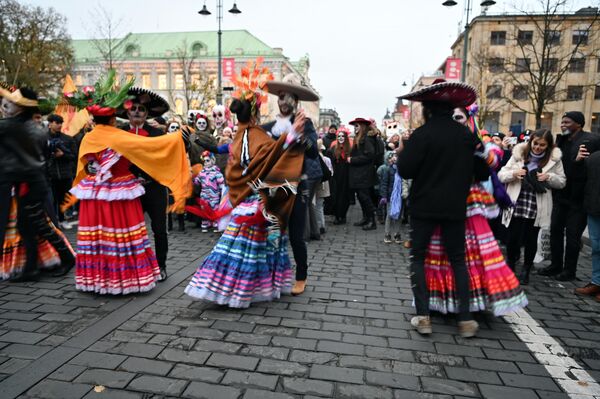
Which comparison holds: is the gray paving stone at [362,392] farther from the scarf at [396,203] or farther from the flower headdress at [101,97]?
the scarf at [396,203]

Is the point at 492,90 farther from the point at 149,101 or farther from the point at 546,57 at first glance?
the point at 149,101

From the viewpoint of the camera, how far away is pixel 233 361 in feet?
10.3

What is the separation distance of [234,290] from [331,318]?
100cm

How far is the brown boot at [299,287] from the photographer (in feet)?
15.5

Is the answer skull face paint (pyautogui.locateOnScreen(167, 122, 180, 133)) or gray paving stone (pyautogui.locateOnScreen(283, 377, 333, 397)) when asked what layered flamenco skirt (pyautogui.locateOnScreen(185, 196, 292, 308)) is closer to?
gray paving stone (pyautogui.locateOnScreen(283, 377, 333, 397))

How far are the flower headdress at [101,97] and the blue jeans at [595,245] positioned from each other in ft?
18.8

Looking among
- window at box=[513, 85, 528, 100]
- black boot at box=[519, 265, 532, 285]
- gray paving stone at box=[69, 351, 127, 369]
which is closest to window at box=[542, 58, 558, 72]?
window at box=[513, 85, 528, 100]

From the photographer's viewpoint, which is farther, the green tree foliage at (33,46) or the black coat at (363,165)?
the green tree foliage at (33,46)

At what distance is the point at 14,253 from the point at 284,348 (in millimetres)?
3766

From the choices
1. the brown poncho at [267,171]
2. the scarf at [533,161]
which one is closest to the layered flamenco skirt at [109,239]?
the brown poncho at [267,171]

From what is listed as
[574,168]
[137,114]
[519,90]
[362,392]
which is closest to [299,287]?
[362,392]

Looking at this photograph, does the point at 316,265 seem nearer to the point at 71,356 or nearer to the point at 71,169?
the point at 71,356

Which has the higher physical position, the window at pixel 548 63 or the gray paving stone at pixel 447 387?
the window at pixel 548 63

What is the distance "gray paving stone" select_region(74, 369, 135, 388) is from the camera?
2.82 meters
